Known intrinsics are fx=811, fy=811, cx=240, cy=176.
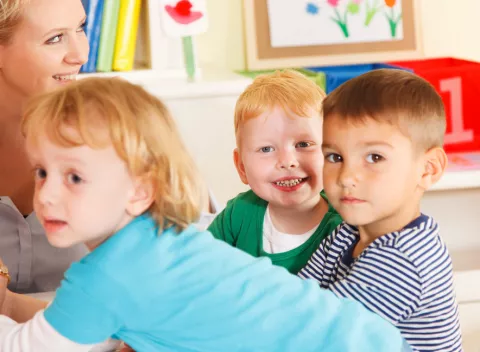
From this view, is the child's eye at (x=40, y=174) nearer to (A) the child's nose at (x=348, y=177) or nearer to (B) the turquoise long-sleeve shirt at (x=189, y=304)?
(B) the turquoise long-sleeve shirt at (x=189, y=304)

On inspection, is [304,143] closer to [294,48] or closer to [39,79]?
[39,79]

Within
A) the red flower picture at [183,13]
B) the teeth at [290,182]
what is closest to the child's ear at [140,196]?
the teeth at [290,182]

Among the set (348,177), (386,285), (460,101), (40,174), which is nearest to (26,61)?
(40,174)

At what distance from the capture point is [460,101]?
248 centimetres

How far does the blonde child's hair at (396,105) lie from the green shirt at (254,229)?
26 centimetres

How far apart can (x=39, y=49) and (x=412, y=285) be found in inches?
37.1

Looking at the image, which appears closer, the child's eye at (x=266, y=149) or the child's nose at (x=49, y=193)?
the child's nose at (x=49, y=193)

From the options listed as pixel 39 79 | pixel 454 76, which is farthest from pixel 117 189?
pixel 454 76

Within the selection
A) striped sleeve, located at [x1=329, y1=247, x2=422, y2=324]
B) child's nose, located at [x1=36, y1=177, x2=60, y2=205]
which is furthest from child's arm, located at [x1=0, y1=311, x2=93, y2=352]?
striped sleeve, located at [x1=329, y1=247, x2=422, y2=324]

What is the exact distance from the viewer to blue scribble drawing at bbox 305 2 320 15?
286 cm

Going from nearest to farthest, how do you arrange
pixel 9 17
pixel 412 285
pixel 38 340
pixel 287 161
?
pixel 38 340 < pixel 412 285 < pixel 287 161 < pixel 9 17

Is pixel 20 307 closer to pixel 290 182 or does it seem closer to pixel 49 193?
pixel 49 193

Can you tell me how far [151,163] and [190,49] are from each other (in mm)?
1524

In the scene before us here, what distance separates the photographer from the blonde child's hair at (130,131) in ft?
3.12
